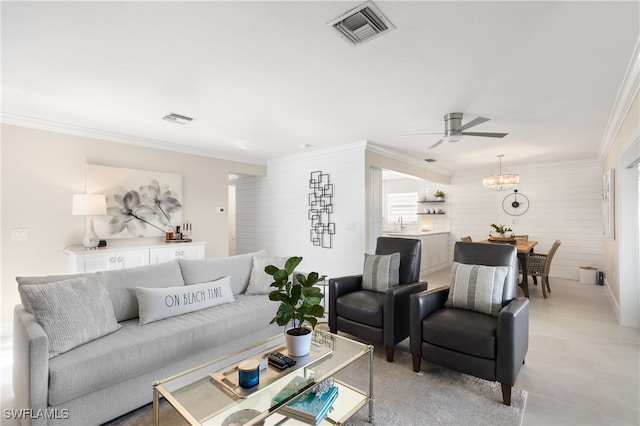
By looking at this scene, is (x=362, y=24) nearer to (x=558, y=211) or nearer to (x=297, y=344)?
(x=297, y=344)

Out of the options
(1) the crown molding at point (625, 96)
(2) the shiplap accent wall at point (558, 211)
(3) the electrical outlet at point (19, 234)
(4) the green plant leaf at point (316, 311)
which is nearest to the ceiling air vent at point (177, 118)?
(3) the electrical outlet at point (19, 234)

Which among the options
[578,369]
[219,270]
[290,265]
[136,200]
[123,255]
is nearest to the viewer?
[290,265]

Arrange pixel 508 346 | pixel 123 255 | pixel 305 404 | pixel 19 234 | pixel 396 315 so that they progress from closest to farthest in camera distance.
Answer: pixel 305 404 < pixel 508 346 < pixel 396 315 < pixel 19 234 < pixel 123 255

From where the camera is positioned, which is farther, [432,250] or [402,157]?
[432,250]

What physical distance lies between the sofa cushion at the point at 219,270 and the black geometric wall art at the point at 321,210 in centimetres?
207

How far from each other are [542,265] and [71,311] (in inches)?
242

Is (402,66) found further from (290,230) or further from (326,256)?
(290,230)

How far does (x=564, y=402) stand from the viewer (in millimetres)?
2195

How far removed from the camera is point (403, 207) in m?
8.49

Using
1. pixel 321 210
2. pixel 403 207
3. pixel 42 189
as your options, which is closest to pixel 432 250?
pixel 403 207

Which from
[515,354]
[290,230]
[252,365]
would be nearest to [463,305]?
[515,354]

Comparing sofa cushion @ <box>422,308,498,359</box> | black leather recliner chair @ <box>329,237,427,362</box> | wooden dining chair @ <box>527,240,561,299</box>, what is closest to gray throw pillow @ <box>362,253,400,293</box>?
black leather recliner chair @ <box>329,237,427,362</box>

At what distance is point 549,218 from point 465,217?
1703 millimetres

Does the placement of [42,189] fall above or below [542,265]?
above
